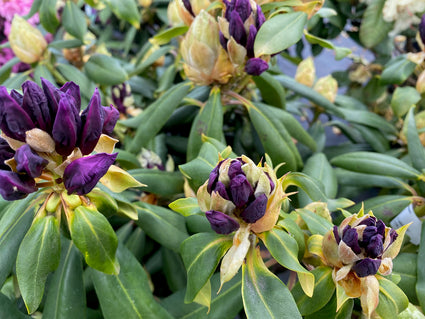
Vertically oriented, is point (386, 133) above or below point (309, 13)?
below

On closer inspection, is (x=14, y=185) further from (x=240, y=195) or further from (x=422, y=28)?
(x=422, y=28)

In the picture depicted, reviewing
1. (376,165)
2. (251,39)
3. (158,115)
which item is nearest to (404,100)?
(376,165)

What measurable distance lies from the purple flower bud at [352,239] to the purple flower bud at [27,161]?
38cm

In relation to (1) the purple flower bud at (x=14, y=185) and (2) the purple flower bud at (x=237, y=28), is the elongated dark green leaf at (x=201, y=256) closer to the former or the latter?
(1) the purple flower bud at (x=14, y=185)

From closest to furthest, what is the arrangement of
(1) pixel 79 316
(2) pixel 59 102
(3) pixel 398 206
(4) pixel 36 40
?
(2) pixel 59 102
(1) pixel 79 316
(3) pixel 398 206
(4) pixel 36 40

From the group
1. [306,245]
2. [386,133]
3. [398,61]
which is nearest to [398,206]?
[306,245]

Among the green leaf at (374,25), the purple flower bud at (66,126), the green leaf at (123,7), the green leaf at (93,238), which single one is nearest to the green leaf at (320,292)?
the green leaf at (93,238)

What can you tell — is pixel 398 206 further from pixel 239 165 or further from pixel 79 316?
pixel 79 316

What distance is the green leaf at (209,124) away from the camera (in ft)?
2.56

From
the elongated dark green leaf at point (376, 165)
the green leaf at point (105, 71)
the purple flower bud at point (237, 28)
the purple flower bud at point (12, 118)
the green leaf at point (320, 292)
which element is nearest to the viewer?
the purple flower bud at point (12, 118)

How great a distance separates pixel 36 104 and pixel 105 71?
0.61m

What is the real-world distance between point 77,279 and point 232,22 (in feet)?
1.62

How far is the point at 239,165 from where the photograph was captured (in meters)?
0.47

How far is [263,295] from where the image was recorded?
49cm
